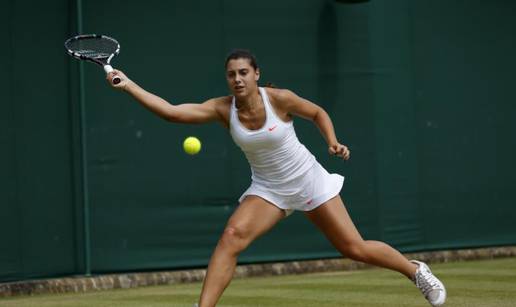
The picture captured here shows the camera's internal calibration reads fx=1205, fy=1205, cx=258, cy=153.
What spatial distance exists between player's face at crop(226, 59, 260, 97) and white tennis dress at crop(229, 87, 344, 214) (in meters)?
0.12

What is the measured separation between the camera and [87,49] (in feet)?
24.9

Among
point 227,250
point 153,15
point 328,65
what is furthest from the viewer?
point 328,65

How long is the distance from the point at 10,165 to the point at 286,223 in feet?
9.57

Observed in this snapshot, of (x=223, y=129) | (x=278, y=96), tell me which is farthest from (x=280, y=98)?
(x=223, y=129)

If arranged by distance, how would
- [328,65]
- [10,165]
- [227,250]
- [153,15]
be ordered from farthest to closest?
[328,65] → [153,15] → [10,165] → [227,250]

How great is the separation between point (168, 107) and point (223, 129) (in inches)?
198

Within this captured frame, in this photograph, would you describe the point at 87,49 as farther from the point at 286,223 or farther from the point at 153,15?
the point at 286,223

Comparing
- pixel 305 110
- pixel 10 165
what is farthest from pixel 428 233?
pixel 305 110

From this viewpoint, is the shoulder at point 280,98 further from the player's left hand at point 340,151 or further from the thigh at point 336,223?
the thigh at point 336,223

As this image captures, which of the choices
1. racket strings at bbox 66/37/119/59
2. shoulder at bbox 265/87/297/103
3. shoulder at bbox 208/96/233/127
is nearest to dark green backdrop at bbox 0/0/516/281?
racket strings at bbox 66/37/119/59

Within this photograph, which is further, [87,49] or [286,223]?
[286,223]

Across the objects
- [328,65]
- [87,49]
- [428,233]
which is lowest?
[428,233]

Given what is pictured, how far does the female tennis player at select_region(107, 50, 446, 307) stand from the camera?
6922 millimetres

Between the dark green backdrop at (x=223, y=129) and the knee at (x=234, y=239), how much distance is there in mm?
4345
